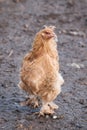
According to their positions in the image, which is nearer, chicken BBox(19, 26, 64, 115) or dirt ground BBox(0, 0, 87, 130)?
chicken BBox(19, 26, 64, 115)

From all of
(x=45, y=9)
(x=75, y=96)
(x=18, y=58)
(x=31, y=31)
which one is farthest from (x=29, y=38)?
(x=75, y=96)

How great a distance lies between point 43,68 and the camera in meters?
5.04

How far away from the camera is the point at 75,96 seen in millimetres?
6023

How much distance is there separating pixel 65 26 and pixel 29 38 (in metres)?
0.96

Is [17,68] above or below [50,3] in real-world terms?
below

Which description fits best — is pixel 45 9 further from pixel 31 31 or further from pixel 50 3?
pixel 31 31

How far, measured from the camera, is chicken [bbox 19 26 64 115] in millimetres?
5016

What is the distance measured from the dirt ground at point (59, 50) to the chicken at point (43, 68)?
443 millimetres

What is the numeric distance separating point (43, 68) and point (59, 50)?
102 inches

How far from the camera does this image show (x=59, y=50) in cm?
759

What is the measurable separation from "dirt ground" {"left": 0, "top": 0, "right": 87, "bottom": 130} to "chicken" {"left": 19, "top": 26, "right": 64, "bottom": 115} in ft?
1.45

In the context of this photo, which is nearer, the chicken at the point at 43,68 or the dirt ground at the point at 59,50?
the chicken at the point at 43,68

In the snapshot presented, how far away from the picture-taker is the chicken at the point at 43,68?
5016 mm

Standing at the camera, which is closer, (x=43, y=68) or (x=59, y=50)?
(x=43, y=68)
